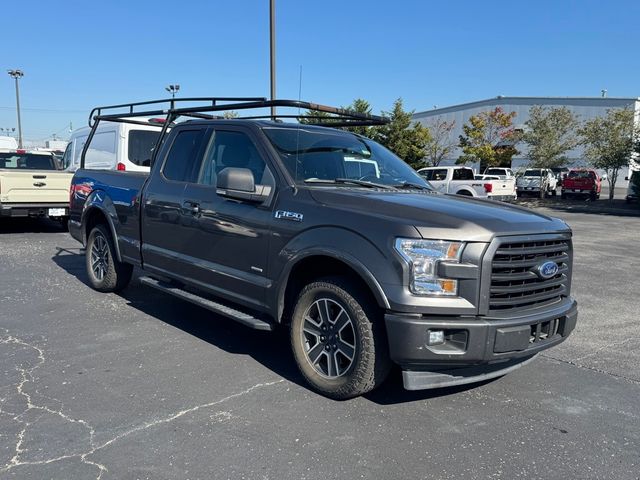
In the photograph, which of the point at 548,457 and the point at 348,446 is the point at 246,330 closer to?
the point at 348,446

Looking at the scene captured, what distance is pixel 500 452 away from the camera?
3.20 meters

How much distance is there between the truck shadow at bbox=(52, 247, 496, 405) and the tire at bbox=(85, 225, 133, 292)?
0.22 meters

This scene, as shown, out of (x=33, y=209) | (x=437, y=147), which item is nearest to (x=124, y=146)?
(x=33, y=209)

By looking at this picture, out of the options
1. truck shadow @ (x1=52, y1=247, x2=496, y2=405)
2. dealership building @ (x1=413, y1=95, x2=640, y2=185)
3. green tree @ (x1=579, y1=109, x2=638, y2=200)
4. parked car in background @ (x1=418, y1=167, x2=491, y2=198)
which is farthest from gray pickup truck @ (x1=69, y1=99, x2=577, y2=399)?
dealership building @ (x1=413, y1=95, x2=640, y2=185)

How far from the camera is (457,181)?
2236 cm

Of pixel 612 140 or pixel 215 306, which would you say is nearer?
pixel 215 306

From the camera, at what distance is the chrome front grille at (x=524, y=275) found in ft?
11.1

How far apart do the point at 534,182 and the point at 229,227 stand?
3114cm

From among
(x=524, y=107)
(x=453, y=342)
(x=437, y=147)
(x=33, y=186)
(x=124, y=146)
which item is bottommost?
(x=453, y=342)

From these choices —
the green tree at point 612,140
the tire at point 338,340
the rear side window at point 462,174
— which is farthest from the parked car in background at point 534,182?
the tire at point 338,340

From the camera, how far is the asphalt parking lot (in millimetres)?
3023

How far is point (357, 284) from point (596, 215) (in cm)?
2189

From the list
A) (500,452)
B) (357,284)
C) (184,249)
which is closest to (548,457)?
(500,452)

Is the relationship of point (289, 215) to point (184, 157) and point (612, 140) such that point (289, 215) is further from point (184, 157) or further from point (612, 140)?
point (612, 140)
